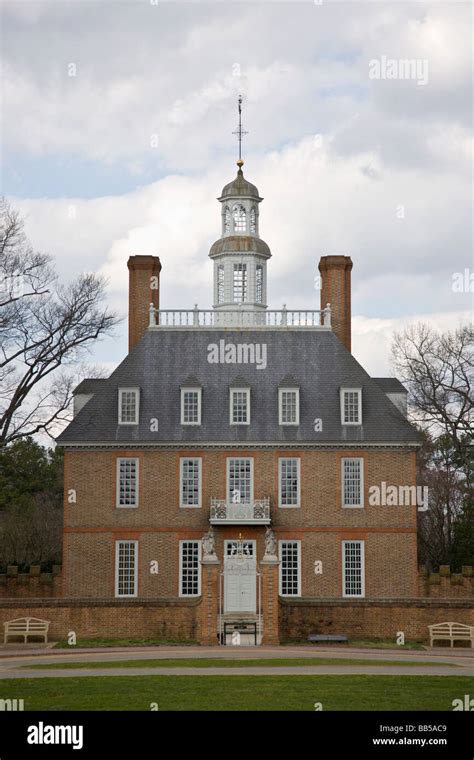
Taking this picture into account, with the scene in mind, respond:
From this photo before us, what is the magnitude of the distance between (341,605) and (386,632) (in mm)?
1398

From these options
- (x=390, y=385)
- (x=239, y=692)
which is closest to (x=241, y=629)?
(x=239, y=692)

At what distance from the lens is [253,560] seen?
4006cm

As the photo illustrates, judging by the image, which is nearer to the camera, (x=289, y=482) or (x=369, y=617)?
(x=369, y=617)

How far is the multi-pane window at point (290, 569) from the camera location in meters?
41.2

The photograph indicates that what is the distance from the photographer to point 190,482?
138ft

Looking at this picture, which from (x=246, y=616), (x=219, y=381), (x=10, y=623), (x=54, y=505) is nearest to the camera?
(x=10, y=623)

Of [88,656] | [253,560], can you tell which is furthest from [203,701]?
[253,560]

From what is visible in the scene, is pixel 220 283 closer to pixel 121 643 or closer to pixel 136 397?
pixel 136 397

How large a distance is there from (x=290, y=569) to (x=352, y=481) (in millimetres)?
3540

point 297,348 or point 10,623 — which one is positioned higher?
point 297,348

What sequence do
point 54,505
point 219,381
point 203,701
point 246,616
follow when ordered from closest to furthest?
point 203,701 → point 246,616 → point 219,381 → point 54,505

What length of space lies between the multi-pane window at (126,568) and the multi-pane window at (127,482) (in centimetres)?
134

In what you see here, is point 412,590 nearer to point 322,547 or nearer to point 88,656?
point 322,547

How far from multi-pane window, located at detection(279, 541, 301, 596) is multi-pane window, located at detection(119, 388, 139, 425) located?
6504 mm
